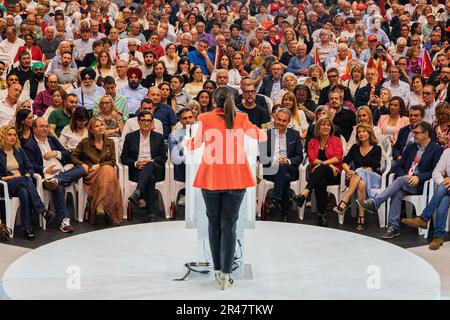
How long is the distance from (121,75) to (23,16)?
12.7 ft

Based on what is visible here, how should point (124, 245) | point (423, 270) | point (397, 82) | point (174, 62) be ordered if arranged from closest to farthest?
1. point (423, 270)
2. point (124, 245)
3. point (397, 82)
4. point (174, 62)

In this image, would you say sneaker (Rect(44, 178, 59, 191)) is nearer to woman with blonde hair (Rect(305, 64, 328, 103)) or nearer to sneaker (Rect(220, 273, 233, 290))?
sneaker (Rect(220, 273, 233, 290))

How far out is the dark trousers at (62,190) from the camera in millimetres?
8430

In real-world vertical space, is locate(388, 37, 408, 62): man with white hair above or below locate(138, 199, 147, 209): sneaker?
above

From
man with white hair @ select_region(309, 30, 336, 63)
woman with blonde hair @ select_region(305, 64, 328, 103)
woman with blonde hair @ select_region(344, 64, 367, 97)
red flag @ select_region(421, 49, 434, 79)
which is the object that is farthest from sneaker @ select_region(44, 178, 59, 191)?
red flag @ select_region(421, 49, 434, 79)

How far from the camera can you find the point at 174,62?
12.1 meters

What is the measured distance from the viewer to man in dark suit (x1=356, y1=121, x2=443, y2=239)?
8.27 m

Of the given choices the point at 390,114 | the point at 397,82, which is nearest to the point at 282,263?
the point at 390,114

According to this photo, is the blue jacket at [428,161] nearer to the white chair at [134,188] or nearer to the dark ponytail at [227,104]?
the white chair at [134,188]

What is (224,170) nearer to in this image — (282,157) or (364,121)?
(282,157)

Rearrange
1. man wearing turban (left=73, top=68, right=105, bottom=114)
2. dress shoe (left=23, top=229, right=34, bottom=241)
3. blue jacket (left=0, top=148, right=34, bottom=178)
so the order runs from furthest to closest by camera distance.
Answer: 1. man wearing turban (left=73, top=68, right=105, bottom=114)
2. blue jacket (left=0, top=148, right=34, bottom=178)
3. dress shoe (left=23, top=229, right=34, bottom=241)

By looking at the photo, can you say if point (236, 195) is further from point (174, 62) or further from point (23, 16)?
point (23, 16)

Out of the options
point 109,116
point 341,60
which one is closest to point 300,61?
point 341,60

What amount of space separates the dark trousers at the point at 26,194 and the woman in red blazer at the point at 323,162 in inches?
91.4
